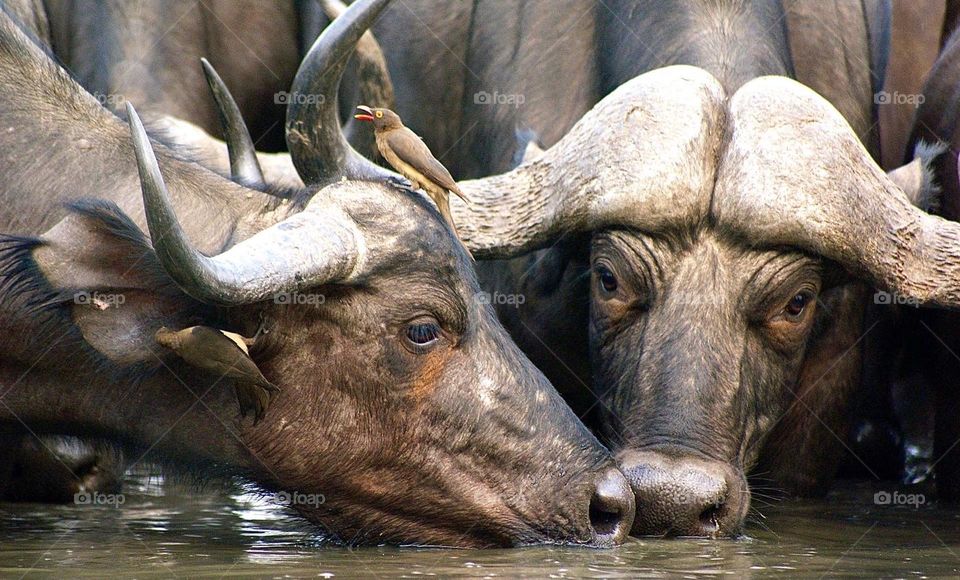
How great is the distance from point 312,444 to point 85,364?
0.84m

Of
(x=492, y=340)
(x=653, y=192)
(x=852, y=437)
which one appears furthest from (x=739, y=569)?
(x=852, y=437)

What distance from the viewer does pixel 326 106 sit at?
6977mm

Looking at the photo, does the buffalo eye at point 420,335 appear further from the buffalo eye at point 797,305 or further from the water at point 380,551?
the buffalo eye at point 797,305

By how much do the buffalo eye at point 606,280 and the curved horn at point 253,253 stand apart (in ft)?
5.42

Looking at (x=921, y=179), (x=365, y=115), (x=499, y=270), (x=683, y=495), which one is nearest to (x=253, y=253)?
(x=365, y=115)

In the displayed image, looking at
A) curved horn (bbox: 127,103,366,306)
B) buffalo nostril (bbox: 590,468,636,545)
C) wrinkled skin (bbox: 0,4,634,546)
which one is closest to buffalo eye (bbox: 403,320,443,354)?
wrinkled skin (bbox: 0,4,634,546)

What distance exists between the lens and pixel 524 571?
5.54 meters

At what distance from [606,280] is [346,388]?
1.71 meters

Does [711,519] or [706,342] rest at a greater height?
[706,342]

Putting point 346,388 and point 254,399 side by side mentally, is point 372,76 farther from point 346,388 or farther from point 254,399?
point 254,399

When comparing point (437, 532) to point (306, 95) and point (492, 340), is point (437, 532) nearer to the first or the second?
point (492, 340)

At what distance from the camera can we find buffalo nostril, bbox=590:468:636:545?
19.9 ft

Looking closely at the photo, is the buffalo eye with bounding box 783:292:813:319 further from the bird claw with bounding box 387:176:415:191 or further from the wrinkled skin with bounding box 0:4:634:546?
the bird claw with bounding box 387:176:415:191

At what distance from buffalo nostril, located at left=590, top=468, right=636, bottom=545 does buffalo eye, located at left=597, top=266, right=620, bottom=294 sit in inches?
51.0
